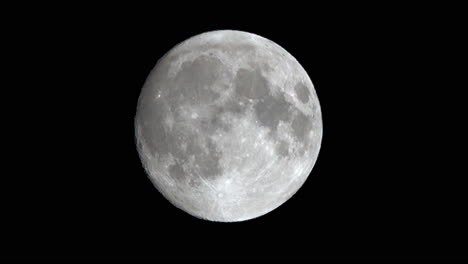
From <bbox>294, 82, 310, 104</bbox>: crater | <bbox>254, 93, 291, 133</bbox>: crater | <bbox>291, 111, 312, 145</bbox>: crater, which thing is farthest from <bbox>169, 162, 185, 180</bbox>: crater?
<bbox>294, 82, 310, 104</bbox>: crater

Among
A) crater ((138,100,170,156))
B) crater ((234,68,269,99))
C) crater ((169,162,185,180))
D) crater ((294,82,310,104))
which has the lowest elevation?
crater ((169,162,185,180))

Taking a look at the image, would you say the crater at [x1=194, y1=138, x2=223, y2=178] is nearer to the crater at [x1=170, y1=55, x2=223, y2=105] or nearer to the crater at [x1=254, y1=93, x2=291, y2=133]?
the crater at [x1=170, y1=55, x2=223, y2=105]

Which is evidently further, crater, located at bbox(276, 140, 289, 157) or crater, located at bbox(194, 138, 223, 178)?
crater, located at bbox(276, 140, 289, 157)

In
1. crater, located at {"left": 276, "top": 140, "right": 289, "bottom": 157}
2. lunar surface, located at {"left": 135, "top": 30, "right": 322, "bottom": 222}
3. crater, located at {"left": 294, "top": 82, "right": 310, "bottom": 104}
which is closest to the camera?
lunar surface, located at {"left": 135, "top": 30, "right": 322, "bottom": 222}

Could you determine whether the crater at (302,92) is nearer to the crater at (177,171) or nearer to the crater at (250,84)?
the crater at (250,84)

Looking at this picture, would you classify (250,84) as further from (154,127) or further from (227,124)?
(154,127)

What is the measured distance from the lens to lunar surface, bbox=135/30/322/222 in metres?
4.20

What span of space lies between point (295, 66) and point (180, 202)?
217cm

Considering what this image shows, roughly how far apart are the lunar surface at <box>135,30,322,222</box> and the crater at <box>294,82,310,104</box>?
1cm

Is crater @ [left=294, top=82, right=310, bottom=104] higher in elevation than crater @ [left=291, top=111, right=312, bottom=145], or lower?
higher

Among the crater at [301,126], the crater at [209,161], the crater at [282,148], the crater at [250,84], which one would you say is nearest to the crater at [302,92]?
the crater at [301,126]

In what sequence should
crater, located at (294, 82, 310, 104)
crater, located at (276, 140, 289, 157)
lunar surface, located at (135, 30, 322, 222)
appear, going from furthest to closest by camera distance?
1. crater, located at (294, 82, 310, 104)
2. crater, located at (276, 140, 289, 157)
3. lunar surface, located at (135, 30, 322, 222)

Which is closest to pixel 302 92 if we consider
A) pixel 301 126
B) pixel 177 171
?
pixel 301 126

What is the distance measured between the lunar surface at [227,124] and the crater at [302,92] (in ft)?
0.04
